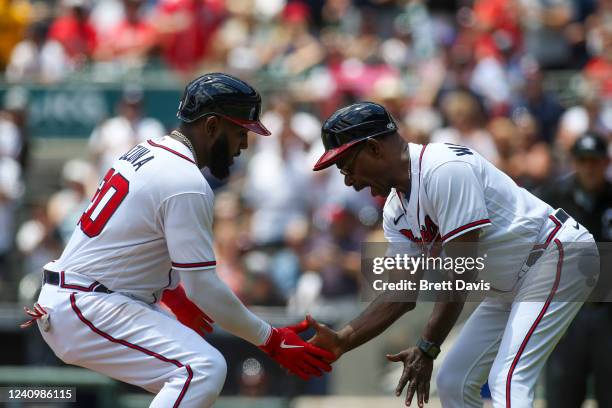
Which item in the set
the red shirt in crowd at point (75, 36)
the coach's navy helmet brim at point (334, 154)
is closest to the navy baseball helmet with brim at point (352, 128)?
the coach's navy helmet brim at point (334, 154)

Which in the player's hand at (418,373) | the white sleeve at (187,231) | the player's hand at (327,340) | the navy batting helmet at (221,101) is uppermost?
the navy batting helmet at (221,101)

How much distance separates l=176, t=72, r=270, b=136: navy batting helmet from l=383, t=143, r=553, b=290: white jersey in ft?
2.78

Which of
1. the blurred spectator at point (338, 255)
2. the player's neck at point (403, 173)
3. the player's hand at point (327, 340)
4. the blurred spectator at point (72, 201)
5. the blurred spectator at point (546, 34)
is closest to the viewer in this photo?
the player's neck at point (403, 173)

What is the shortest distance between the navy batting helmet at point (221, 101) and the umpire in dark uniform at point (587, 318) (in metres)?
3.00

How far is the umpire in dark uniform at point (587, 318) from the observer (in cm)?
777

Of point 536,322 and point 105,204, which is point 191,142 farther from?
point 536,322

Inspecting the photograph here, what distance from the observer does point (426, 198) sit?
18.0ft

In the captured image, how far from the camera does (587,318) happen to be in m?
7.84

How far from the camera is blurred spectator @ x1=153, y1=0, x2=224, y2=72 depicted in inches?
510

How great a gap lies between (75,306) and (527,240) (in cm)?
228

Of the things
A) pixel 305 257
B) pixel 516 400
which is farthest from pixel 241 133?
pixel 305 257

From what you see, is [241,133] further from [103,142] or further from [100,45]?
[100,45]

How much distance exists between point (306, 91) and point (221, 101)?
21.4 feet

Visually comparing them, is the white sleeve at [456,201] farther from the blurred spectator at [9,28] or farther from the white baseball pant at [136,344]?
the blurred spectator at [9,28]
